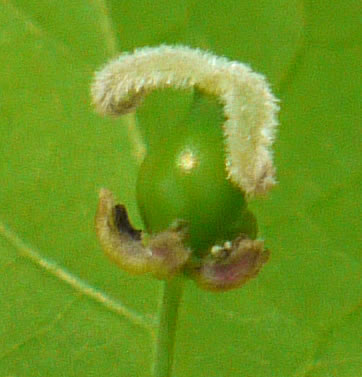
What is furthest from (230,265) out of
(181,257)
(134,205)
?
(134,205)

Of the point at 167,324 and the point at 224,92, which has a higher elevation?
the point at 224,92

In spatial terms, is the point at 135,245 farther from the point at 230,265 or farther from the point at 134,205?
the point at 134,205

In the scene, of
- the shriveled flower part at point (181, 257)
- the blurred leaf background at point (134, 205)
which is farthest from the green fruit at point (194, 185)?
the blurred leaf background at point (134, 205)

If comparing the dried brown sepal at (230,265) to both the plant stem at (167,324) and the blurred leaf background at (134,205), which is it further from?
the blurred leaf background at (134,205)

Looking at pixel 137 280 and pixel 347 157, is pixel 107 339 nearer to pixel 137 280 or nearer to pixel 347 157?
pixel 137 280

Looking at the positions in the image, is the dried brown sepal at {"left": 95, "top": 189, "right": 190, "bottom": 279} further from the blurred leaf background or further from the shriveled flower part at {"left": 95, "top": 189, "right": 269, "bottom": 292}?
the blurred leaf background

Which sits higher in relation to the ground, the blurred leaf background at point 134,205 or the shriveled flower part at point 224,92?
the shriveled flower part at point 224,92

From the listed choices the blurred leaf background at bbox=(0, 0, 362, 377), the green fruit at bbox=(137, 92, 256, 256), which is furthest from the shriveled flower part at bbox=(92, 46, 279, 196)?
the blurred leaf background at bbox=(0, 0, 362, 377)
